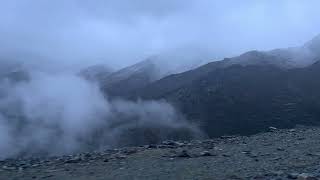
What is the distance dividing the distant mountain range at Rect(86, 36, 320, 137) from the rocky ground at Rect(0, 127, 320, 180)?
756 inches

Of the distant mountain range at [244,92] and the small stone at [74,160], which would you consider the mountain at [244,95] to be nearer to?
the distant mountain range at [244,92]

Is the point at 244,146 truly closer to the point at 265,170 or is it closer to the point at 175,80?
the point at 265,170

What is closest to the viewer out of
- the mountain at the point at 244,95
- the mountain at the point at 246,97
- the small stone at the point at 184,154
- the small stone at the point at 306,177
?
the small stone at the point at 306,177

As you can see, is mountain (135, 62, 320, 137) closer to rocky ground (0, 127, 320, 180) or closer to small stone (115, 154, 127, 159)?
rocky ground (0, 127, 320, 180)

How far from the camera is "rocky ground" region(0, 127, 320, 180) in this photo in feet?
34.1

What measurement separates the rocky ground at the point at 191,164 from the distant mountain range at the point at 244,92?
63.0 feet

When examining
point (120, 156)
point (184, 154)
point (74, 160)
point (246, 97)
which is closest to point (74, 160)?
point (74, 160)

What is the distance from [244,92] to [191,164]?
1161 inches

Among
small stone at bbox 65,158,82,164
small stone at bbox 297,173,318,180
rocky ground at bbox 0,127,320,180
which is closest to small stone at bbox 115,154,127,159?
rocky ground at bbox 0,127,320,180

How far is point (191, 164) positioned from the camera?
1168cm

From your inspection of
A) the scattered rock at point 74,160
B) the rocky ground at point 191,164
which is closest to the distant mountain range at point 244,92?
the rocky ground at point 191,164

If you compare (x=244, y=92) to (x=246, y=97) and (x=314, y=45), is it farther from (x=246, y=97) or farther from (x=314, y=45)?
(x=314, y=45)

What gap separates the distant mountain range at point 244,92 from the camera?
35.7m

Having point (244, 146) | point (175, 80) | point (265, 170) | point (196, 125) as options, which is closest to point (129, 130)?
point (196, 125)
